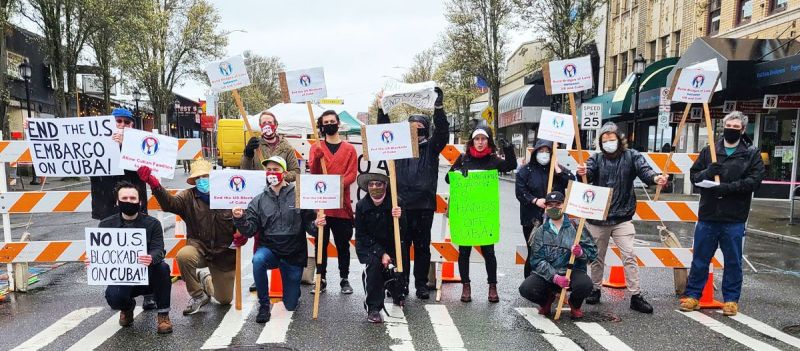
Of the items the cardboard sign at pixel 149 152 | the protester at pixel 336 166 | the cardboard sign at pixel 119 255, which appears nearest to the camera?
the cardboard sign at pixel 119 255

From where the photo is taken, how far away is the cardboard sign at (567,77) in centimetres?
595

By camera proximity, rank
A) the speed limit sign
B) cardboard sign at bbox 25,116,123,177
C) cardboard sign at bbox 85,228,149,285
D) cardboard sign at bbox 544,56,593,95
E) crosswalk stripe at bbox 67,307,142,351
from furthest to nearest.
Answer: the speed limit sign
cardboard sign at bbox 544,56,593,95
cardboard sign at bbox 25,116,123,177
cardboard sign at bbox 85,228,149,285
crosswalk stripe at bbox 67,307,142,351

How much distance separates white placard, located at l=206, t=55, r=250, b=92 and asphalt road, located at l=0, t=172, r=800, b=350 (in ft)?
7.70

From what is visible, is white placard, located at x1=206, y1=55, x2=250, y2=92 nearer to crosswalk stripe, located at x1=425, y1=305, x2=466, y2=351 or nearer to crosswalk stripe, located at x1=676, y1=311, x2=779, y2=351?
crosswalk stripe, located at x1=425, y1=305, x2=466, y2=351

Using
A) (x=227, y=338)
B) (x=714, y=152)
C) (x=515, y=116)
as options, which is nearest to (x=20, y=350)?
(x=227, y=338)

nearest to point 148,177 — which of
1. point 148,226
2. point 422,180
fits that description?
point 148,226

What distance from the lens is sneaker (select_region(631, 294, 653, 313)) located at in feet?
18.4

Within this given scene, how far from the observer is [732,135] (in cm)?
541

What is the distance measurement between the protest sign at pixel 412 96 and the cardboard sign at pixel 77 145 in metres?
2.78

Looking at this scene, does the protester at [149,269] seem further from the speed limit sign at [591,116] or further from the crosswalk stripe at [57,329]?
the speed limit sign at [591,116]

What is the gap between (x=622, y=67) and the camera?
87.9 feet

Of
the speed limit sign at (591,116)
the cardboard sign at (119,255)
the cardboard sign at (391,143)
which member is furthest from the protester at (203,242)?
the speed limit sign at (591,116)

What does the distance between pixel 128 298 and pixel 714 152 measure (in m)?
5.65

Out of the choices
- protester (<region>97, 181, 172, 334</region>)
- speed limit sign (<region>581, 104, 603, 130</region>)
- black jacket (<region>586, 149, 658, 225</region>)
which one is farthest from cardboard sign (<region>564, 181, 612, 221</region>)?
speed limit sign (<region>581, 104, 603, 130</region>)
